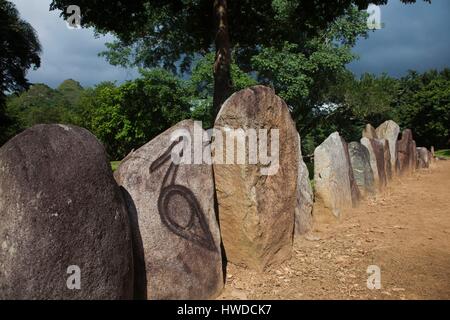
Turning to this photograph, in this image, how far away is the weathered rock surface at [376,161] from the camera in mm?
8602

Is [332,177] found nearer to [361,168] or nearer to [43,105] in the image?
[361,168]

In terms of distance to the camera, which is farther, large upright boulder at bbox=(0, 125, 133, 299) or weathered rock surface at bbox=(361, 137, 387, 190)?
weathered rock surface at bbox=(361, 137, 387, 190)

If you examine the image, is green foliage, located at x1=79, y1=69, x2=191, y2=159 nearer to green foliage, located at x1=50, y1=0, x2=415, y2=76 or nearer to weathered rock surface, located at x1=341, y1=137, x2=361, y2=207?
green foliage, located at x1=50, y1=0, x2=415, y2=76

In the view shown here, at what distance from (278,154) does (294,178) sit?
1.58 ft

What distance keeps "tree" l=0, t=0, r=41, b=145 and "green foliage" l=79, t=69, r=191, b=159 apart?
555cm

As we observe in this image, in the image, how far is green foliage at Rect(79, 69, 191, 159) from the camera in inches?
841

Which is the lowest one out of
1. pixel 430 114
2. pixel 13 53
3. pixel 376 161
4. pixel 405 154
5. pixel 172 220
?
pixel 172 220

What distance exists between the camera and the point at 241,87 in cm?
1800

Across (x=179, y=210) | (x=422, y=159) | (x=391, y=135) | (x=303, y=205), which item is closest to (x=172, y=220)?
(x=179, y=210)

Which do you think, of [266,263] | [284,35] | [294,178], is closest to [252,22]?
[284,35]

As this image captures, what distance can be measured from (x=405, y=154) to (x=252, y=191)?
983 centimetres

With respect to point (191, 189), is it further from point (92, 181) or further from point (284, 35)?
point (284, 35)

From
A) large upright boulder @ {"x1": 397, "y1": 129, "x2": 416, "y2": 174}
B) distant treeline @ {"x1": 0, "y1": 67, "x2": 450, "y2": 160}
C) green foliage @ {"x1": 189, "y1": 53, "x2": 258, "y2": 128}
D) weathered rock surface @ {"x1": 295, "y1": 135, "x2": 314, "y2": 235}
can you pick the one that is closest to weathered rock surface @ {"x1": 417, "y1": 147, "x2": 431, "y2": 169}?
large upright boulder @ {"x1": 397, "y1": 129, "x2": 416, "y2": 174}
